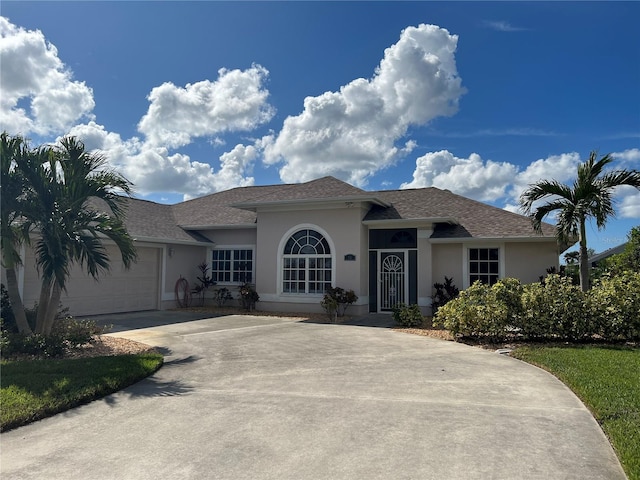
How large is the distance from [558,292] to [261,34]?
10935 millimetres

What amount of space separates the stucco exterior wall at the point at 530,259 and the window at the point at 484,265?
1.22ft

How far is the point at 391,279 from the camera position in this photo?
17078 millimetres

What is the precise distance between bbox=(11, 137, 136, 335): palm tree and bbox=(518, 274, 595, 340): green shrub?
31.1 feet

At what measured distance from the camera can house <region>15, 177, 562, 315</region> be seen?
15977 millimetres

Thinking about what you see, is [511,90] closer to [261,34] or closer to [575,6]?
[575,6]

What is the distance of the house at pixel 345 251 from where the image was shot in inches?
629

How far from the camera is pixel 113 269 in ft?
54.2

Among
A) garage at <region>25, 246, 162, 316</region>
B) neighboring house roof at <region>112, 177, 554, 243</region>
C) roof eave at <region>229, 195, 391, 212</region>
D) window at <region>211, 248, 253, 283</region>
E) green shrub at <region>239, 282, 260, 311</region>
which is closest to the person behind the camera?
garage at <region>25, 246, 162, 316</region>

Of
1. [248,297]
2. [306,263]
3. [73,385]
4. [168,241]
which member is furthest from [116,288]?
[73,385]

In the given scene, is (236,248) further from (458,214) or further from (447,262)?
(458,214)

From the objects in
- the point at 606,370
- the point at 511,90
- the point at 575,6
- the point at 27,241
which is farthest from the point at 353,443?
the point at 511,90

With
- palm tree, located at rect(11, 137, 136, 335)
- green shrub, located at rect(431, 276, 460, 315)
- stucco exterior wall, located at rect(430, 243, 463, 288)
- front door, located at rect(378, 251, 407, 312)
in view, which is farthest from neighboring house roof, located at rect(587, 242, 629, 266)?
palm tree, located at rect(11, 137, 136, 335)

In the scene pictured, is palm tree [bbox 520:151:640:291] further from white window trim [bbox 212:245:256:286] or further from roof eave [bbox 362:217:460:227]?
white window trim [bbox 212:245:256:286]

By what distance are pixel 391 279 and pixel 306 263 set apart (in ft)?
11.0
